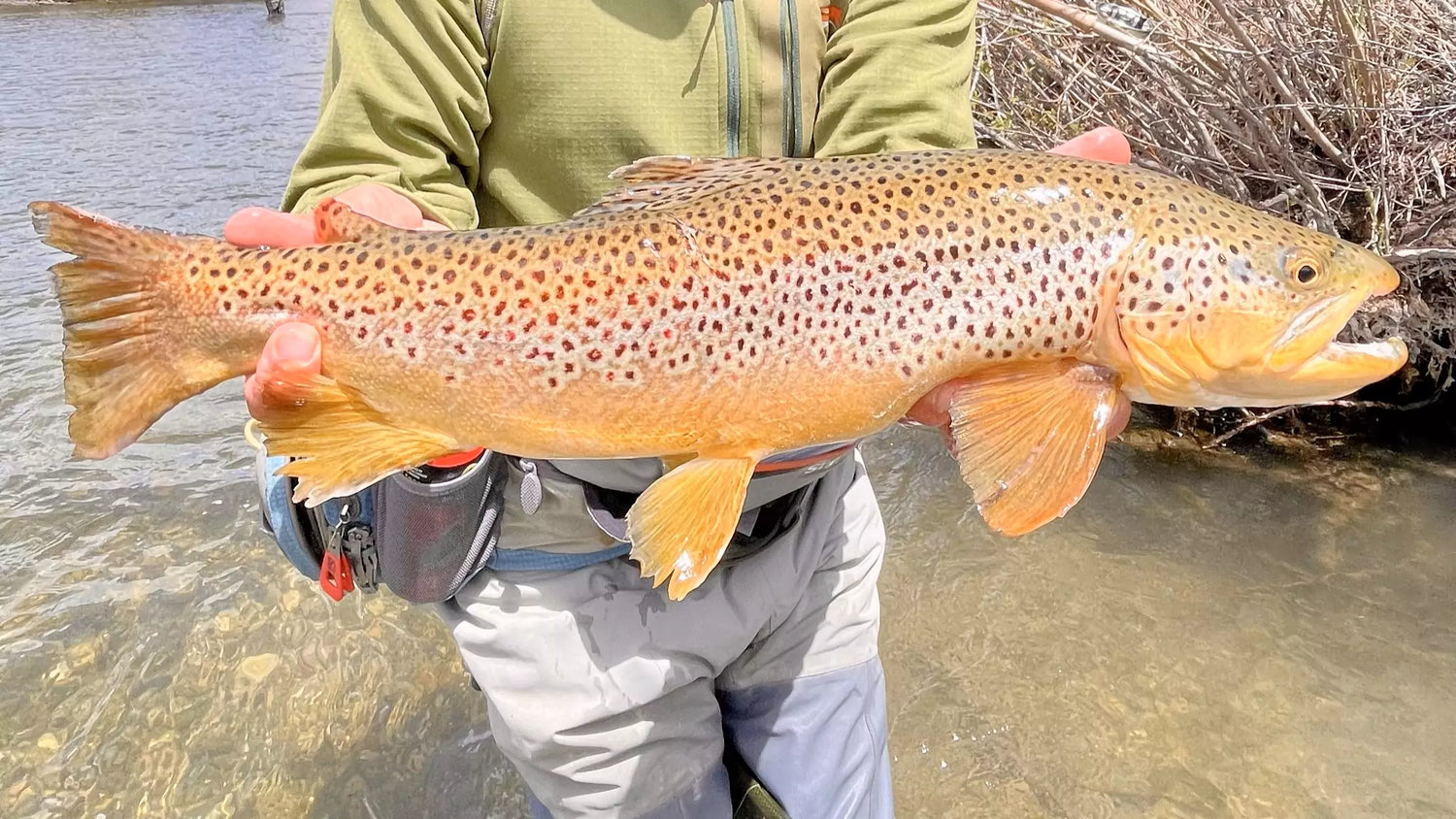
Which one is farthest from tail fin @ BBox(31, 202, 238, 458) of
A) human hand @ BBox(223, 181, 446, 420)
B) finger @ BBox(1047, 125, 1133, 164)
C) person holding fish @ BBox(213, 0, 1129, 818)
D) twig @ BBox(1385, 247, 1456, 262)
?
twig @ BBox(1385, 247, 1456, 262)

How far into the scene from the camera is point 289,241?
1854 mm

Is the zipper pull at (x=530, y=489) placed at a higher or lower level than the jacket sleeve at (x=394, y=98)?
lower

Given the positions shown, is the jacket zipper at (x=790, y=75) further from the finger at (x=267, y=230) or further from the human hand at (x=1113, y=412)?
the finger at (x=267, y=230)

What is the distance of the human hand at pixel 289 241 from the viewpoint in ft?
5.58

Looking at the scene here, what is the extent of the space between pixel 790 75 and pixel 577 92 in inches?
20.5

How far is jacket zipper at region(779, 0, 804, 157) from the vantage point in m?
2.29

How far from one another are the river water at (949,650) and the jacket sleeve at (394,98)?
2.18m

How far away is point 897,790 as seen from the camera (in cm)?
330

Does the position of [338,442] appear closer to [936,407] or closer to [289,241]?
[289,241]

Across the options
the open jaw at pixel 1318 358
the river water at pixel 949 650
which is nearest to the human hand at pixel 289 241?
the open jaw at pixel 1318 358

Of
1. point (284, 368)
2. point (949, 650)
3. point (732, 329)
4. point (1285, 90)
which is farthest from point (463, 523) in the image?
point (1285, 90)

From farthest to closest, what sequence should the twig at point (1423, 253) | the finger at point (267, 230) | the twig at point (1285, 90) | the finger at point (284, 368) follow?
1. the twig at point (1285, 90)
2. the twig at point (1423, 253)
3. the finger at point (267, 230)
4. the finger at point (284, 368)

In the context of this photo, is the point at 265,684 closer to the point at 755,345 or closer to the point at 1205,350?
the point at 755,345

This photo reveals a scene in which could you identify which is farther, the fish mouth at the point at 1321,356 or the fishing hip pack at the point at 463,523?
the fishing hip pack at the point at 463,523
